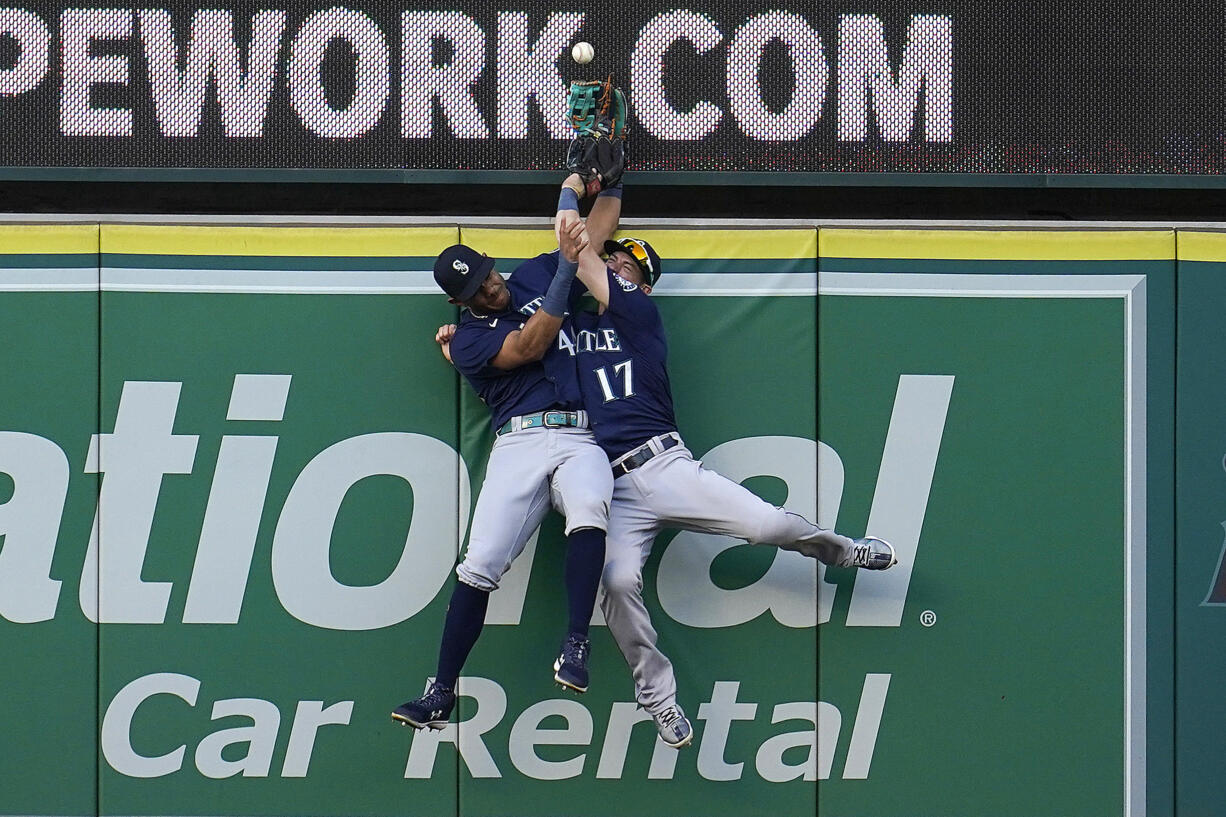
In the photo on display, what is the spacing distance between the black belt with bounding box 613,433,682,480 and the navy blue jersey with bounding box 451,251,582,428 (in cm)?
24

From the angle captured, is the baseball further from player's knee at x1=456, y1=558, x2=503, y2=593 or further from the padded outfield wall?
player's knee at x1=456, y1=558, x2=503, y2=593

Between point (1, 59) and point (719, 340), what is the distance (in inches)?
98.2

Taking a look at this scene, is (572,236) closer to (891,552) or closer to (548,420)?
(548,420)

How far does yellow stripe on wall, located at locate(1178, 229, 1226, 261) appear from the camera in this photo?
4.15m

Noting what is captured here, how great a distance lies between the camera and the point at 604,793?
13.6ft

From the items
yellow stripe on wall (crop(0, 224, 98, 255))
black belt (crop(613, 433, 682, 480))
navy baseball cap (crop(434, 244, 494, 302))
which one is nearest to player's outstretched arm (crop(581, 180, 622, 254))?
navy baseball cap (crop(434, 244, 494, 302))

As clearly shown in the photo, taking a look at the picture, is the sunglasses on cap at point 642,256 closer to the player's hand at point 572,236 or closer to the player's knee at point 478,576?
the player's hand at point 572,236

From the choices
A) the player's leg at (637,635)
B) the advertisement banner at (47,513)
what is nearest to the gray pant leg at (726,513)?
the player's leg at (637,635)

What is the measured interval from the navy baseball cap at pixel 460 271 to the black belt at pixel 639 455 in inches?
28.8

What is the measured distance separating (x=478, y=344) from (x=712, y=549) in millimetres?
1078

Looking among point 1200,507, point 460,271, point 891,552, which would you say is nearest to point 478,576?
point 460,271

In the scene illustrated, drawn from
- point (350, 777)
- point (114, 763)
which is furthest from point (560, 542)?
Result: point (114, 763)

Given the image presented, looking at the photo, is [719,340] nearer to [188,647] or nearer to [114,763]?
[188,647]

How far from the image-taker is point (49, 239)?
4.11 m
